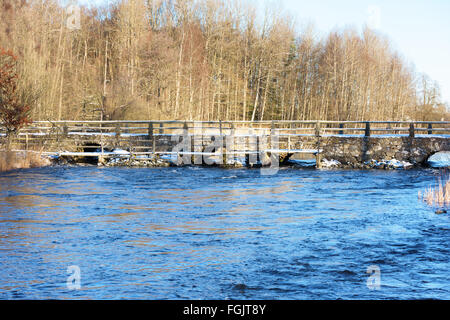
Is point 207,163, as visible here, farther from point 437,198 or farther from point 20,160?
point 437,198

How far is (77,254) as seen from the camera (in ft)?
29.5

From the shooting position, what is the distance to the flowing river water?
7.37 meters

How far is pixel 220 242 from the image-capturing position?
9906 mm

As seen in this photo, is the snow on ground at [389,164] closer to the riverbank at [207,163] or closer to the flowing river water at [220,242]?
the riverbank at [207,163]

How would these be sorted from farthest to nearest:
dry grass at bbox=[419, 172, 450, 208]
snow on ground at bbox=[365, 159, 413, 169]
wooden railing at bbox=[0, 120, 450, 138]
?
wooden railing at bbox=[0, 120, 450, 138] → snow on ground at bbox=[365, 159, 413, 169] → dry grass at bbox=[419, 172, 450, 208]

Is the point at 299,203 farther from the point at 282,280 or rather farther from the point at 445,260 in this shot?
the point at 282,280

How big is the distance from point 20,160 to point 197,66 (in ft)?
82.1

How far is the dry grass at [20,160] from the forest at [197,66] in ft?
9.29

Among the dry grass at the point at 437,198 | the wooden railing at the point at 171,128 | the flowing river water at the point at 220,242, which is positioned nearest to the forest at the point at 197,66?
the wooden railing at the point at 171,128

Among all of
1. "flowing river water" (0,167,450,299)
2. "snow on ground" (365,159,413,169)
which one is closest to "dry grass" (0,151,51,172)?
"flowing river water" (0,167,450,299)

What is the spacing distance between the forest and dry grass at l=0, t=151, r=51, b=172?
2.83 metres

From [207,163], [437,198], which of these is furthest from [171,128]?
[437,198]

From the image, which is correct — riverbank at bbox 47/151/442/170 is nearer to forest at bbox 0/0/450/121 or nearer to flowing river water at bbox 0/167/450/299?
forest at bbox 0/0/450/121

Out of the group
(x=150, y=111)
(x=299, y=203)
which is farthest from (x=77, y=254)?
(x=150, y=111)
